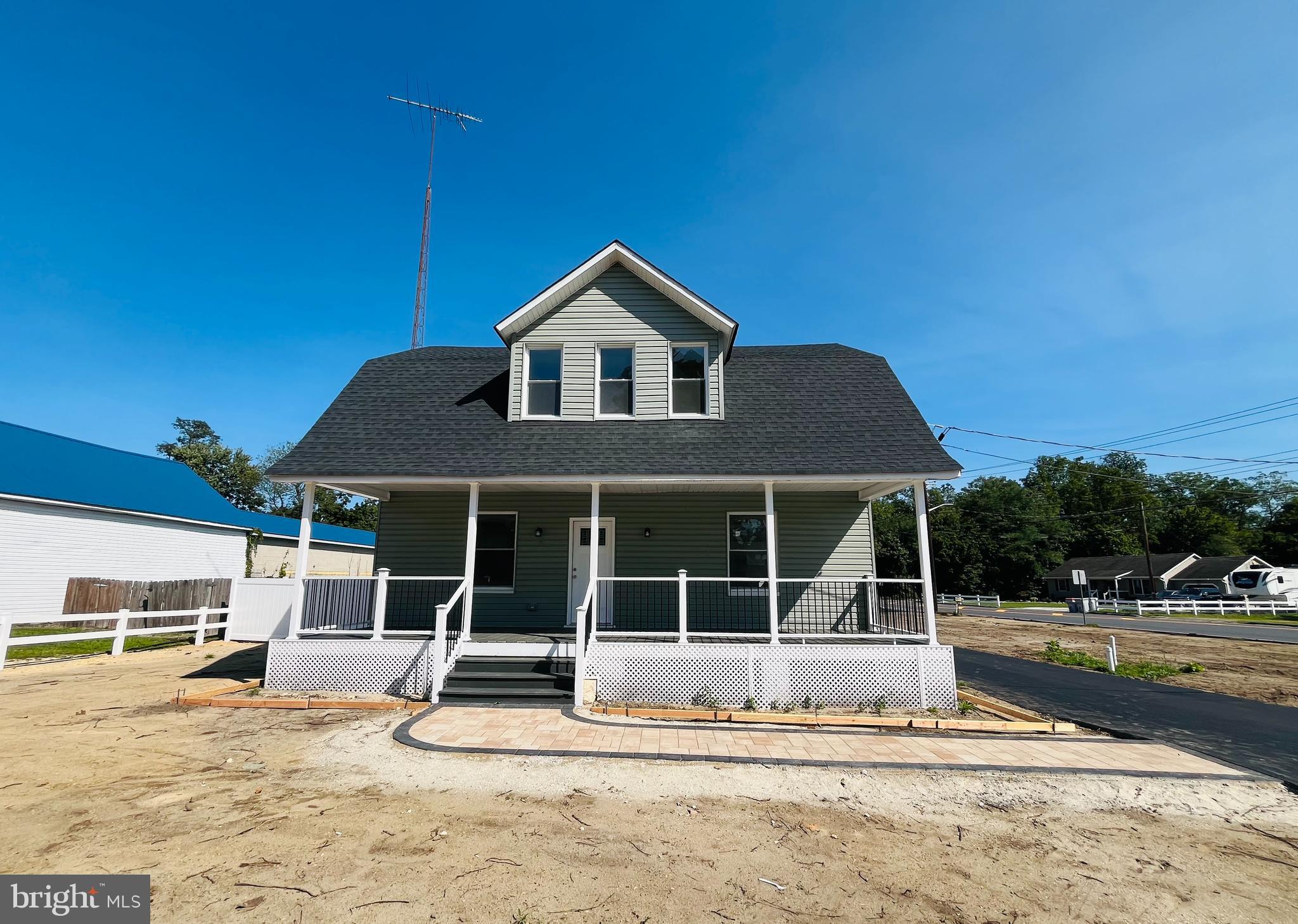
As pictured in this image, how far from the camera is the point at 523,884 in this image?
3654 millimetres

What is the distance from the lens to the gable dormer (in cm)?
1203

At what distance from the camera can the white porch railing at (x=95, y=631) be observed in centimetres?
1110

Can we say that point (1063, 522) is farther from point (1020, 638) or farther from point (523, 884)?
point (523, 884)

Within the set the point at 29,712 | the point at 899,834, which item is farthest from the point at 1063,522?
the point at 29,712

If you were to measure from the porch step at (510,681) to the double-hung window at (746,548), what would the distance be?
3910mm

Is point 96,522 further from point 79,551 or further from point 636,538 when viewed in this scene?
point 636,538

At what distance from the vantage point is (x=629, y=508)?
1188 cm

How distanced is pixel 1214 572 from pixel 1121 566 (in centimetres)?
609

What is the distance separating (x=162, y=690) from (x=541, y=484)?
6717 mm

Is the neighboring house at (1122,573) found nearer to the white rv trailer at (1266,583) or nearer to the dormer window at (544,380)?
the white rv trailer at (1266,583)

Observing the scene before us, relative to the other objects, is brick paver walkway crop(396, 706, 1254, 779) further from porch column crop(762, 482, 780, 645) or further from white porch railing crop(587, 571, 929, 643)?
white porch railing crop(587, 571, 929, 643)

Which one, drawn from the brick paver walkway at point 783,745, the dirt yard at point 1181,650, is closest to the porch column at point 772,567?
the brick paver walkway at point 783,745

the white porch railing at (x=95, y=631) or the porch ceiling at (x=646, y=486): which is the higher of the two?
the porch ceiling at (x=646, y=486)

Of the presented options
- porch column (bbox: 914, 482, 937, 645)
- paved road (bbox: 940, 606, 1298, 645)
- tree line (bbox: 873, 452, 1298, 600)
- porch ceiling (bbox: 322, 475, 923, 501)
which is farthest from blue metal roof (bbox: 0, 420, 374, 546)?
tree line (bbox: 873, 452, 1298, 600)
